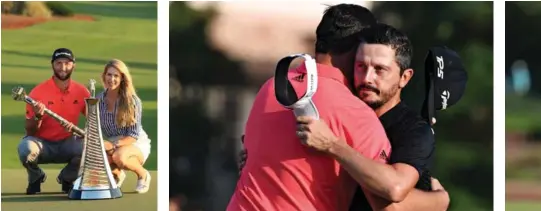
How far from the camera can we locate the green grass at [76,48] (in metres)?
5.92

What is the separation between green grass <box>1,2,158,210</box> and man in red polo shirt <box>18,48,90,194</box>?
5 cm

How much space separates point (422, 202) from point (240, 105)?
3.70 metres

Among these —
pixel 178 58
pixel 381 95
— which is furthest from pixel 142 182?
pixel 381 95

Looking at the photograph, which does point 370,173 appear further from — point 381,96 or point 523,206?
point 523,206

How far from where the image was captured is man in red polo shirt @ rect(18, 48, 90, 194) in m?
5.95

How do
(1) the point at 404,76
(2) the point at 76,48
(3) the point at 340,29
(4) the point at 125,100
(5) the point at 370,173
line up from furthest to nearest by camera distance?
(4) the point at 125,100, (2) the point at 76,48, (1) the point at 404,76, (3) the point at 340,29, (5) the point at 370,173

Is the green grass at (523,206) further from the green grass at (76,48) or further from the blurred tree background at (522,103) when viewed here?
the green grass at (76,48)

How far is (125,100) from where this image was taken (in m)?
6.03

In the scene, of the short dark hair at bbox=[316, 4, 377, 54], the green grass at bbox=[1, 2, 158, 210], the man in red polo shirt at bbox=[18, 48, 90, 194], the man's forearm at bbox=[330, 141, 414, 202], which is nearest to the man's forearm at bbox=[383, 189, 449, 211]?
the man's forearm at bbox=[330, 141, 414, 202]

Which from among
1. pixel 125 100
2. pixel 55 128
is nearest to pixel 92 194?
pixel 55 128

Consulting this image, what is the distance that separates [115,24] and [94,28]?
124 mm

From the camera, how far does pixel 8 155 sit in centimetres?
596

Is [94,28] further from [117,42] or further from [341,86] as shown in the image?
[341,86]

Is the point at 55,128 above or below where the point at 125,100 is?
below
